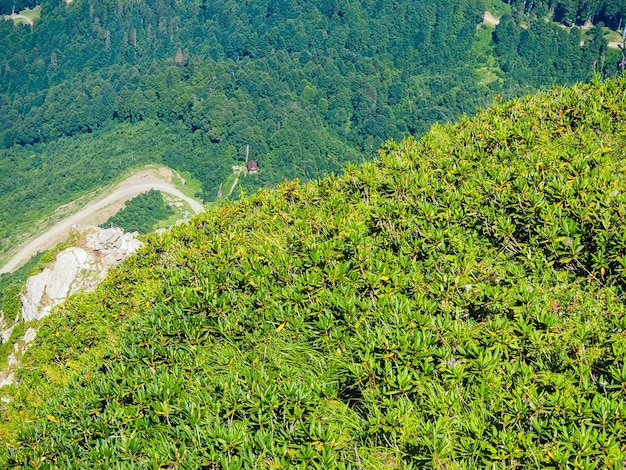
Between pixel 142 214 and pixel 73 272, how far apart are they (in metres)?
72.3

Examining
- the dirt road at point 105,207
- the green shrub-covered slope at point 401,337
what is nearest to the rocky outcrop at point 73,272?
the green shrub-covered slope at point 401,337

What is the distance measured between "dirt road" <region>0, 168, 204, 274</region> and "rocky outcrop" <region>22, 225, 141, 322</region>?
201 feet

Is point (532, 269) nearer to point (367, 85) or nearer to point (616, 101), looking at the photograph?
point (616, 101)

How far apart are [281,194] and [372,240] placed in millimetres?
4878

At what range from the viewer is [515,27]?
15625 cm

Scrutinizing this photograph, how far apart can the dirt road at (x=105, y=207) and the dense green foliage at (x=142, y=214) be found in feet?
9.43

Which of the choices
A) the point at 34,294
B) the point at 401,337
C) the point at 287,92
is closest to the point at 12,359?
the point at 34,294

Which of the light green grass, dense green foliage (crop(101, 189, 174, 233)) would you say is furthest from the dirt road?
the light green grass

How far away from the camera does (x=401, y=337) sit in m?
5.92

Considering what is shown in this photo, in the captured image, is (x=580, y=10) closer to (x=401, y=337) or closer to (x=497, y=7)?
(x=497, y=7)

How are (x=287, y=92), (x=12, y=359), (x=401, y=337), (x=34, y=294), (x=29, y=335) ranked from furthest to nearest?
(x=287, y=92) → (x=34, y=294) → (x=29, y=335) → (x=12, y=359) → (x=401, y=337)

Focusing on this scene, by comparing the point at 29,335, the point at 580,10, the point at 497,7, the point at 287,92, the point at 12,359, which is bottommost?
the point at 287,92

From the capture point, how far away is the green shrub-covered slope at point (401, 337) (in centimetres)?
522

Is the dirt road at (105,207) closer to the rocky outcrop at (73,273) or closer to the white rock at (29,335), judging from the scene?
the rocky outcrop at (73,273)
